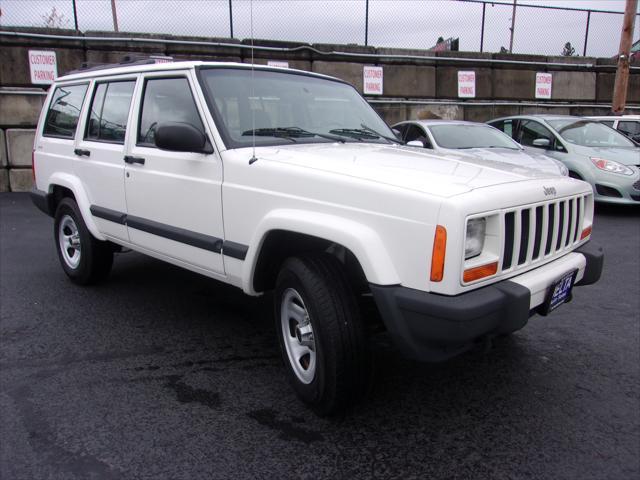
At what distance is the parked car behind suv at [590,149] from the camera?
8336 mm

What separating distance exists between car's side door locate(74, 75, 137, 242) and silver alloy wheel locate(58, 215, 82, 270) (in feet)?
2.12

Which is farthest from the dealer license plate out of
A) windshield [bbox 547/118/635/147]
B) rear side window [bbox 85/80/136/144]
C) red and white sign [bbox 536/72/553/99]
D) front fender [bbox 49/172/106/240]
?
red and white sign [bbox 536/72/553/99]

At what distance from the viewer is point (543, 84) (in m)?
15.2

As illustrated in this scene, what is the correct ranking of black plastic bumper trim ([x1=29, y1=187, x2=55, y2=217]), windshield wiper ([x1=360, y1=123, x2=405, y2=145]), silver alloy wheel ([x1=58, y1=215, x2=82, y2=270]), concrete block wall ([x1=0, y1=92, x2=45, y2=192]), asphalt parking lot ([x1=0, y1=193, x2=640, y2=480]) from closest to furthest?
asphalt parking lot ([x1=0, y1=193, x2=640, y2=480]) < windshield wiper ([x1=360, y1=123, x2=405, y2=145]) < silver alloy wheel ([x1=58, y1=215, x2=82, y2=270]) < black plastic bumper trim ([x1=29, y1=187, x2=55, y2=217]) < concrete block wall ([x1=0, y1=92, x2=45, y2=192])

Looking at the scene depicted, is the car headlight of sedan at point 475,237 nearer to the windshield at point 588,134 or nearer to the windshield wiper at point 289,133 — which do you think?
the windshield wiper at point 289,133

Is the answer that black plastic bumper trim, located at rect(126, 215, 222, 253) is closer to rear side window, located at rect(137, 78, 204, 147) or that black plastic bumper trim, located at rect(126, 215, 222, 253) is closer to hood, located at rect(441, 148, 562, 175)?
rear side window, located at rect(137, 78, 204, 147)

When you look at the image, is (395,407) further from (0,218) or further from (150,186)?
(0,218)

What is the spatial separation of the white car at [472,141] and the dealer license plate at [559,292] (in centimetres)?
512

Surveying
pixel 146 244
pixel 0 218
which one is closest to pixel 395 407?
pixel 146 244

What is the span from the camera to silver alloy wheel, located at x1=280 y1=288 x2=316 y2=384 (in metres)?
2.87

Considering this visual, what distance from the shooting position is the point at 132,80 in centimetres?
406

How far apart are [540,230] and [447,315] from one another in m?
0.88

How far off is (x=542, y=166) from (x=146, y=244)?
587 centimetres

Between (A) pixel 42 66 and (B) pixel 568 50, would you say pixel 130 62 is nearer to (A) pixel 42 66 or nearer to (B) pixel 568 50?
(A) pixel 42 66
